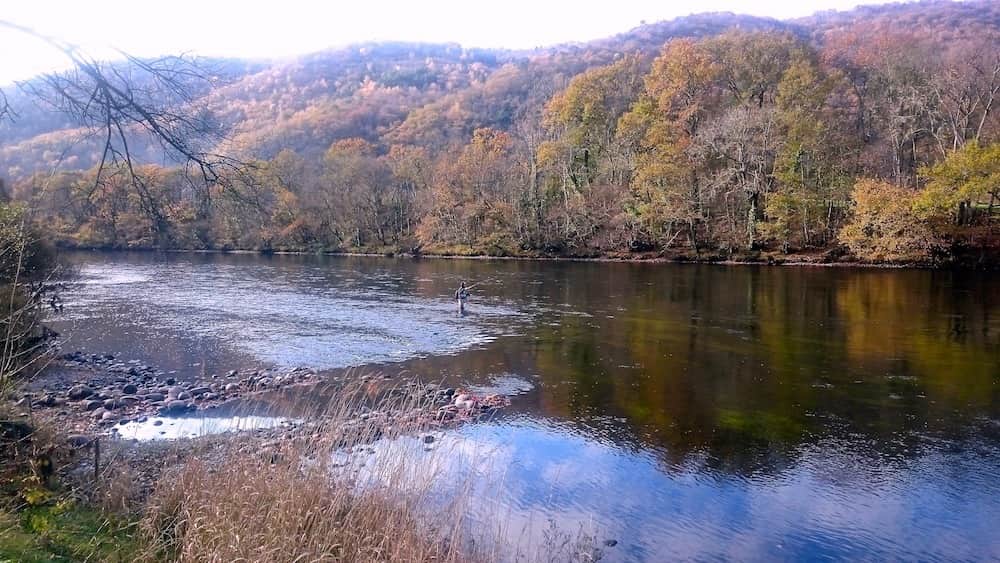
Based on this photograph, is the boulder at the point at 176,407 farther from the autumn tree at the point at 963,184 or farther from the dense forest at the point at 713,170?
the autumn tree at the point at 963,184

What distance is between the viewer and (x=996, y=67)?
4078 centimetres

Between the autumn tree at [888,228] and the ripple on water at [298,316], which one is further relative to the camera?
the autumn tree at [888,228]

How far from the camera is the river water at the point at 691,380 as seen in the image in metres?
8.51

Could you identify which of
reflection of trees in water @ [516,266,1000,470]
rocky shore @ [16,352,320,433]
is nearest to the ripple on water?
rocky shore @ [16,352,320,433]

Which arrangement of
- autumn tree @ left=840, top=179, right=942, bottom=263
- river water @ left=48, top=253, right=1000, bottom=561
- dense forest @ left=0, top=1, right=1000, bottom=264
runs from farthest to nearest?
dense forest @ left=0, top=1, right=1000, bottom=264, autumn tree @ left=840, top=179, right=942, bottom=263, river water @ left=48, top=253, right=1000, bottom=561

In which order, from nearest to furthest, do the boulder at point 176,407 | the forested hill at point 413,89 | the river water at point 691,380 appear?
the river water at point 691,380
the boulder at point 176,407
the forested hill at point 413,89

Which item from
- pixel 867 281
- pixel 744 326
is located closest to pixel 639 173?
pixel 867 281

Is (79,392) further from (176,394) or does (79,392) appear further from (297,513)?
(297,513)

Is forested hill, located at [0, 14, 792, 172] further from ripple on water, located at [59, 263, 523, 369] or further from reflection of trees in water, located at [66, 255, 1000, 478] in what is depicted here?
reflection of trees in water, located at [66, 255, 1000, 478]

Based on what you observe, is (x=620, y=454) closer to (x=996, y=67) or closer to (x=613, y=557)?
(x=613, y=557)

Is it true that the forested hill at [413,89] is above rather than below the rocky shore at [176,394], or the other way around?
above

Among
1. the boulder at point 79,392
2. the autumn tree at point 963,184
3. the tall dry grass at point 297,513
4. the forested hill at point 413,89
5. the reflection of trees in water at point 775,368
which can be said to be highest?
the forested hill at point 413,89

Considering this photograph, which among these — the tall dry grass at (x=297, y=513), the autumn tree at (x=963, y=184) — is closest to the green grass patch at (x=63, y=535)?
the tall dry grass at (x=297, y=513)

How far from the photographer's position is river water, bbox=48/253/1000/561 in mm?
8508
